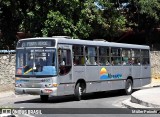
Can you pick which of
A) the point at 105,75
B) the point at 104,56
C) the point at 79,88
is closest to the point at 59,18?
the point at 104,56

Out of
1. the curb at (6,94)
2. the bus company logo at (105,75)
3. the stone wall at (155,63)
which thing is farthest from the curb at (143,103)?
the stone wall at (155,63)

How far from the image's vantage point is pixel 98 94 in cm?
2464

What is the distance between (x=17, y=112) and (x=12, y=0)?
14.9m

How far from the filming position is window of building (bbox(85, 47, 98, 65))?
69.5 feet

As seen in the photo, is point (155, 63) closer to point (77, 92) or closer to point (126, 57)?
point (126, 57)

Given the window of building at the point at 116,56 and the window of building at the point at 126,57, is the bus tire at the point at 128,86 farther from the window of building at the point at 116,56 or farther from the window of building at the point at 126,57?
the window of building at the point at 116,56

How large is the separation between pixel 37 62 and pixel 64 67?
1.21 m

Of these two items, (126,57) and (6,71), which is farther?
(6,71)

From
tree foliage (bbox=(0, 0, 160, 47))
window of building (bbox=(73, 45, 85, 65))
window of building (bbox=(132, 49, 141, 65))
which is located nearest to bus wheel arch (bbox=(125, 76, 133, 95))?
window of building (bbox=(132, 49, 141, 65))

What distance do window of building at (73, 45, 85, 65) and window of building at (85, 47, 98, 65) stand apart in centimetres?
38

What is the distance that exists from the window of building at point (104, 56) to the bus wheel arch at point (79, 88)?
1874 mm

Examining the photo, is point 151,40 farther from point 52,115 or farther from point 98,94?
point 52,115

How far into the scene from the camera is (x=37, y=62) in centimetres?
1914

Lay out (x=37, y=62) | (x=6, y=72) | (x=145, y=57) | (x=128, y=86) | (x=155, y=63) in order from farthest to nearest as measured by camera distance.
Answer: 1. (x=155, y=63)
2. (x=145, y=57)
3. (x=6, y=72)
4. (x=128, y=86)
5. (x=37, y=62)
